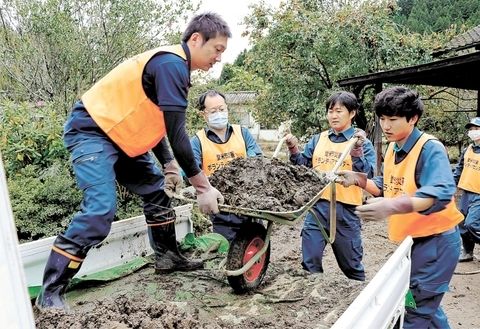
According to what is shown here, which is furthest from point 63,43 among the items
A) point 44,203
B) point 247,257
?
point 247,257

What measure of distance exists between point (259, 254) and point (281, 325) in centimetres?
60

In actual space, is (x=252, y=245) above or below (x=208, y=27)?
below

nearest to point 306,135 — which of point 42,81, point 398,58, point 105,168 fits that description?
point 398,58

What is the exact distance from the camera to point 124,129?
267 centimetres

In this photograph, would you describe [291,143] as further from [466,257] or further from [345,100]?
[466,257]

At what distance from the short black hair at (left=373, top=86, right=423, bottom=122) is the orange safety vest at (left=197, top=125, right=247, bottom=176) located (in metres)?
1.36

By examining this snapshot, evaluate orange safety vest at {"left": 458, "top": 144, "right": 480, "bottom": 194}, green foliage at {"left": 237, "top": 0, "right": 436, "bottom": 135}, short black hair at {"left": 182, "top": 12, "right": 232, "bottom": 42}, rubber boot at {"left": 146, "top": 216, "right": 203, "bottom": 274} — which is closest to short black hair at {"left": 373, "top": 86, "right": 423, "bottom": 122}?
short black hair at {"left": 182, "top": 12, "right": 232, "bottom": 42}

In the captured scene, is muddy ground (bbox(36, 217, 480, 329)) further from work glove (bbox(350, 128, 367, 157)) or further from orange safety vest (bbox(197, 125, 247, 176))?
work glove (bbox(350, 128, 367, 157))

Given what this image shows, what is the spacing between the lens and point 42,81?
747 centimetres

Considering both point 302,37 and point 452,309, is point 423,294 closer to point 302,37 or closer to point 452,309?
point 452,309

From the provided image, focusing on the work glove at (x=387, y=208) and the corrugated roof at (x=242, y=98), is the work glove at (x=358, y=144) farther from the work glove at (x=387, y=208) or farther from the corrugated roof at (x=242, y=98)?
the corrugated roof at (x=242, y=98)

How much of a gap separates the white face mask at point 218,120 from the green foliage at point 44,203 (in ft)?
8.72

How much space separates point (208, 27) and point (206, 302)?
63.1 inches

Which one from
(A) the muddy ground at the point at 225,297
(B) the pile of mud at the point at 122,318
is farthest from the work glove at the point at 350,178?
(B) the pile of mud at the point at 122,318
